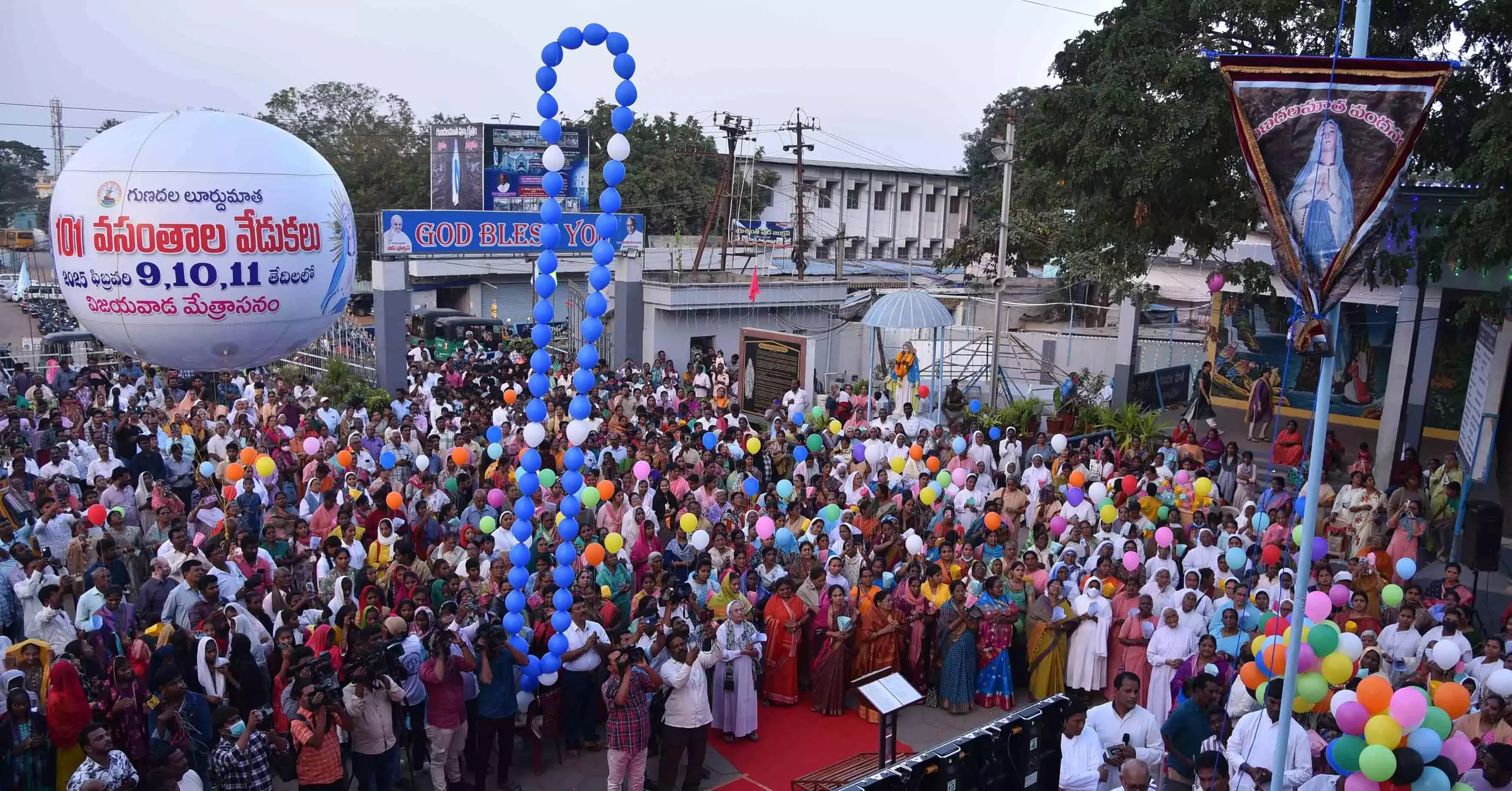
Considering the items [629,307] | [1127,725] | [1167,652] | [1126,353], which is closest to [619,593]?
[1127,725]

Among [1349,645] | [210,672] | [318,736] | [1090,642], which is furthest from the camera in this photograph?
[1090,642]

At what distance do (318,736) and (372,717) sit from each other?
1.42 feet

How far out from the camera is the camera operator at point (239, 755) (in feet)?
19.3

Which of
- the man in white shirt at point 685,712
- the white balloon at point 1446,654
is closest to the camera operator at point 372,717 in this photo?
the man in white shirt at point 685,712

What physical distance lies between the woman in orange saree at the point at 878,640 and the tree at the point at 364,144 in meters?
29.7

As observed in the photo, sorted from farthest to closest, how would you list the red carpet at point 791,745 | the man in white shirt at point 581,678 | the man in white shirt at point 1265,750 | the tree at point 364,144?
the tree at point 364,144, the red carpet at point 791,745, the man in white shirt at point 581,678, the man in white shirt at point 1265,750

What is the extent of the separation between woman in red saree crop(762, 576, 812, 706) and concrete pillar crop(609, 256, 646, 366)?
44.3ft

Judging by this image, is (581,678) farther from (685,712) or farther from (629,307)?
(629,307)

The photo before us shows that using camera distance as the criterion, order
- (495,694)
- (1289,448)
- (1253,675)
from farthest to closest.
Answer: (1289,448), (495,694), (1253,675)

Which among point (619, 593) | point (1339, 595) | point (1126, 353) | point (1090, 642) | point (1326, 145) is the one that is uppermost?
point (1326, 145)

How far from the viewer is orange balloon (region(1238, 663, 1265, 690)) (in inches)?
255

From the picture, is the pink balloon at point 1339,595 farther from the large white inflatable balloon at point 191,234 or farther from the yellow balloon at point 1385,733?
the large white inflatable balloon at point 191,234

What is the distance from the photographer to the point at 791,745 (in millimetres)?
8312

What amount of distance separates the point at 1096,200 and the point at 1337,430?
21.4 feet
